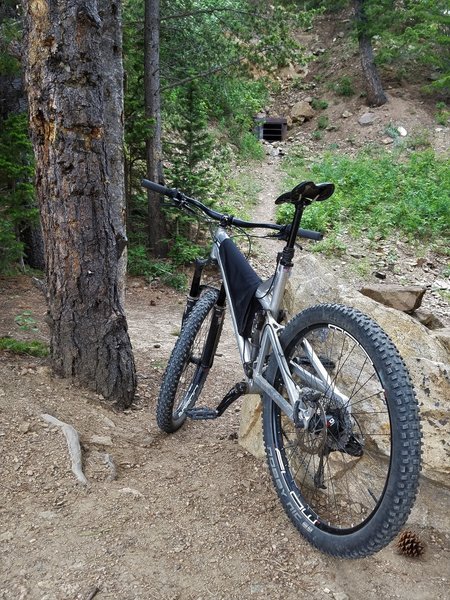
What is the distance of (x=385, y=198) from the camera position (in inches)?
546

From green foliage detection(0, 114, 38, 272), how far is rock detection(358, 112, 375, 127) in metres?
16.4

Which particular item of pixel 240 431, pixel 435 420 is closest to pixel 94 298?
pixel 240 431

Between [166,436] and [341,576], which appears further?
[166,436]

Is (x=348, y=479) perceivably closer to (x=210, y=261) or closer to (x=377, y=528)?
(x=377, y=528)

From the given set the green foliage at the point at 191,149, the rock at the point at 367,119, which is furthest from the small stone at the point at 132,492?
the rock at the point at 367,119

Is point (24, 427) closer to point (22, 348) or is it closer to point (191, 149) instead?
point (22, 348)

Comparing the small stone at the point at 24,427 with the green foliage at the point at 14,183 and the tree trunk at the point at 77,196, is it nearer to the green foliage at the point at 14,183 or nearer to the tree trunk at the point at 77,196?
the tree trunk at the point at 77,196

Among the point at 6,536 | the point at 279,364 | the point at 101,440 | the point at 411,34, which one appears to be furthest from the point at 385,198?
the point at 6,536

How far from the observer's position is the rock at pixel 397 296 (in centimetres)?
616

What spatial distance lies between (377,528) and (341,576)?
482 mm

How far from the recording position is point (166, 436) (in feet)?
13.3

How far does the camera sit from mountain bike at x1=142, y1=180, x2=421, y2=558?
224 centimetres

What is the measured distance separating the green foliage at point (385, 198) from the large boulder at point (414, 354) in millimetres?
8443

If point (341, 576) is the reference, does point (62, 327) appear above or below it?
above
